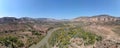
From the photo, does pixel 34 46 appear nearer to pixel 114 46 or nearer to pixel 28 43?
pixel 28 43

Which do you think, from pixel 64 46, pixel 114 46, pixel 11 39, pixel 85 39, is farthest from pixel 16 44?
pixel 114 46

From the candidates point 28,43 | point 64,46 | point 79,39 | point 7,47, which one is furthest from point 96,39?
point 28,43

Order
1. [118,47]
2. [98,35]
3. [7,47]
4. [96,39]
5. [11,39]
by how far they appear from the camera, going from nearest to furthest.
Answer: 1. [118,47]
2. [96,39]
3. [98,35]
4. [7,47]
5. [11,39]

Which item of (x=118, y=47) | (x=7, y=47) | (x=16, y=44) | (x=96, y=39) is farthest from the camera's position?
(x=16, y=44)

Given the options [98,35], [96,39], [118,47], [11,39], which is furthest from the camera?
[11,39]

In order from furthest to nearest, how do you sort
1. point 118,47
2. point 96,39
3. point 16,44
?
1. point 16,44
2. point 96,39
3. point 118,47

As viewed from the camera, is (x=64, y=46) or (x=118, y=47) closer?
(x=118, y=47)

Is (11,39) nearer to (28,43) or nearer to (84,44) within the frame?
(28,43)

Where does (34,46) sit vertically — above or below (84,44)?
below

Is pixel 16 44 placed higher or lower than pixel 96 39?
lower
